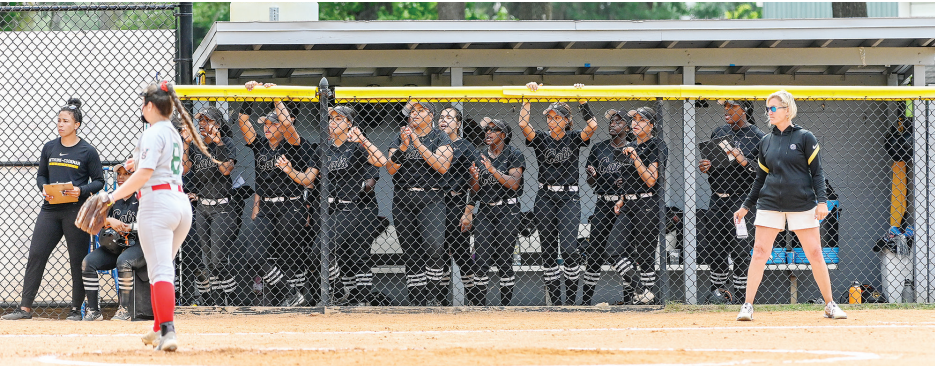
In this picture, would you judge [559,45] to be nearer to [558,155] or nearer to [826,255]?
[558,155]

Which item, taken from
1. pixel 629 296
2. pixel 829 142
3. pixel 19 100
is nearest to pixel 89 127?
pixel 19 100

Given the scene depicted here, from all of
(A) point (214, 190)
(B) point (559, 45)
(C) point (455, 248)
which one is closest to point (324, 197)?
(A) point (214, 190)

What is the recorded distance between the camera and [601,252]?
7367 millimetres

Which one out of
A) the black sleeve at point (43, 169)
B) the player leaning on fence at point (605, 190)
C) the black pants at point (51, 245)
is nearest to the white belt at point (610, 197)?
the player leaning on fence at point (605, 190)

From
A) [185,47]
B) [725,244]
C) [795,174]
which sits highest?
[185,47]

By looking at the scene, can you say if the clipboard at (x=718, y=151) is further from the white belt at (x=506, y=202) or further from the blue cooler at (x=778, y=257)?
the blue cooler at (x=778, y=257)

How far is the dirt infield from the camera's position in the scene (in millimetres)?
4371

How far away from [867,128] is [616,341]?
5487mm

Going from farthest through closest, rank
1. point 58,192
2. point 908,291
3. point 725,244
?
point 908,291
point 725,244
point 58,192

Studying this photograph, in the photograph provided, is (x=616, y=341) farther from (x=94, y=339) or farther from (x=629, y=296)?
(x=94, y=339)

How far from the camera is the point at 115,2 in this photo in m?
7.86

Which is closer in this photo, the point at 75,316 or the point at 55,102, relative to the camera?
the point at 75,316

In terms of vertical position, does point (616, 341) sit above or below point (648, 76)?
below

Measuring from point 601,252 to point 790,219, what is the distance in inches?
66.9
